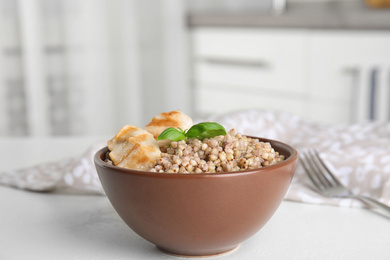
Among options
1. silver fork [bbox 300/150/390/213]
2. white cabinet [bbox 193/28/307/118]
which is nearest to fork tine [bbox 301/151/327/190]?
silver fork [bbox 300/150/390/213]

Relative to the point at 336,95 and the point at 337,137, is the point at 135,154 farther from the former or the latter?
the point at 336,95

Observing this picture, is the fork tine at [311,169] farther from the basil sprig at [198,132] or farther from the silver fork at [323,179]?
the basil sprig at [198,132]

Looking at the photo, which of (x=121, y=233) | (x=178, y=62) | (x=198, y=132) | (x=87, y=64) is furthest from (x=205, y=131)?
(x=178, y=62)

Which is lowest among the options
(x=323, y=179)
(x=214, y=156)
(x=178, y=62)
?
(x=178, y=62)

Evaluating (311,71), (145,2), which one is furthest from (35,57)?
(311,71)

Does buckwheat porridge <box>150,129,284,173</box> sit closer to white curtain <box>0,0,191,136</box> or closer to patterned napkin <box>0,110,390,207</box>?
patterned napkin <box>0,110,390,207</box>

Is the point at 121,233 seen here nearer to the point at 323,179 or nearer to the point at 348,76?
the point at 323,179

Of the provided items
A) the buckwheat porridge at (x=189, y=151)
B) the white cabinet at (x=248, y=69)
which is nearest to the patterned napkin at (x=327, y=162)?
the buckwheat porridge at (x=189, y=151)
